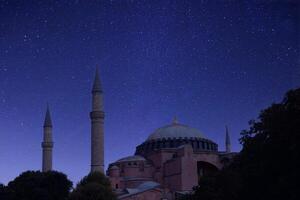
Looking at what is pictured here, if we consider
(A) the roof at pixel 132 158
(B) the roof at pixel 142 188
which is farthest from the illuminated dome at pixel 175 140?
(B) the roof at pixel 142 188

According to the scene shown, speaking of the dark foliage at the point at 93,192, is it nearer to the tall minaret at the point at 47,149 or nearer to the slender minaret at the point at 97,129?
the slender minaret at the point at 97,129

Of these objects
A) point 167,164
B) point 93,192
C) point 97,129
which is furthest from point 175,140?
A: point 93,192

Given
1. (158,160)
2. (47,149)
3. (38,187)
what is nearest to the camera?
(38,187)

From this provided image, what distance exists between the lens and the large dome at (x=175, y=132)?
60.3 m

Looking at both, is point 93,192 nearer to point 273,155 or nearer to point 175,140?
point 175,140

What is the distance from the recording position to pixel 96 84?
53469 millimetres

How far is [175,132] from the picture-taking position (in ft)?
200

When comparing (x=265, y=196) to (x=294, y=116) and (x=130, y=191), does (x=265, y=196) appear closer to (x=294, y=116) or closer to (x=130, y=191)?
(x=294, y=116)

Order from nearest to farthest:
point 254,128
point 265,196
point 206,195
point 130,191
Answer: point 265,196, point 254,128, point 206,195, point 130,191

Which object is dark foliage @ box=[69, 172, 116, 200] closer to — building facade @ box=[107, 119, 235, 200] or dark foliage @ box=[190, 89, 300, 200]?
building facade @ box=[107, 119, 235, 200]

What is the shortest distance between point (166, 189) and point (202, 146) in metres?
8.17

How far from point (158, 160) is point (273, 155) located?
35.5 m

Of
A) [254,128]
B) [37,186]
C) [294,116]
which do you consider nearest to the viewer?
[294,116]

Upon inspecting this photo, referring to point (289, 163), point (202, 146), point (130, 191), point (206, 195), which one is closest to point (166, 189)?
point (130, 191)
